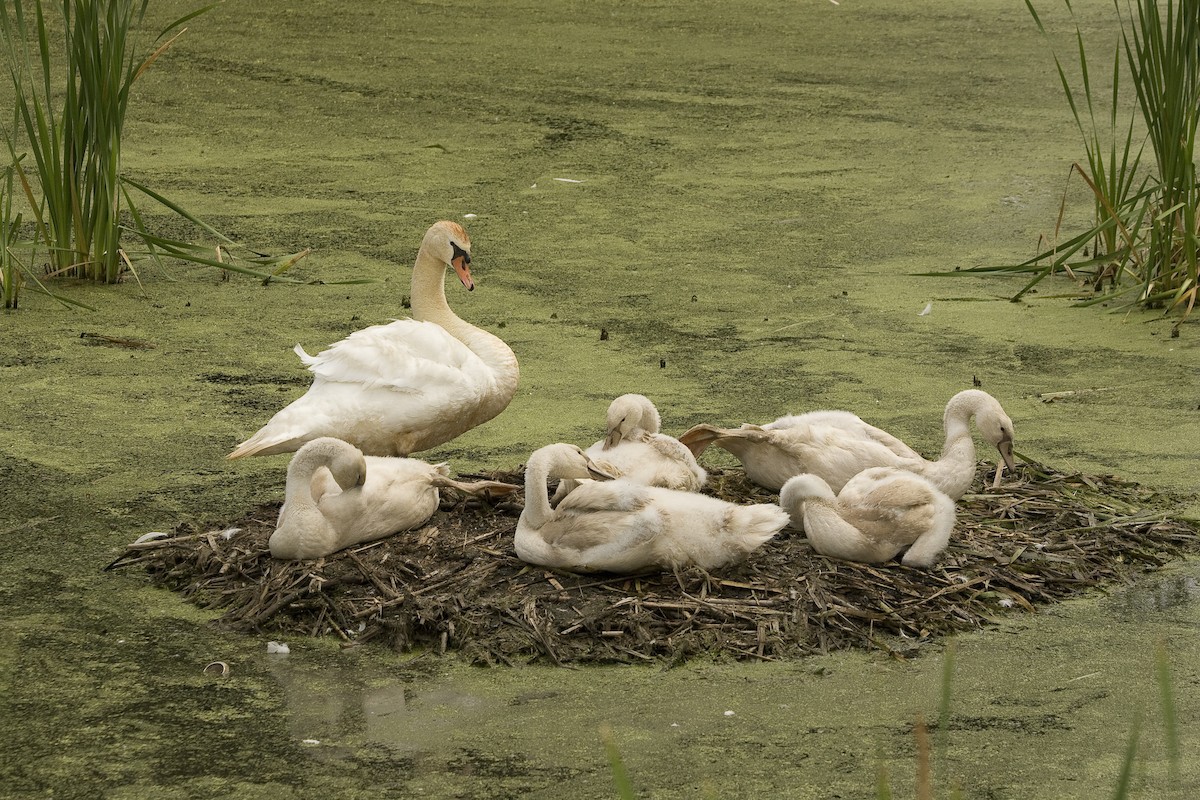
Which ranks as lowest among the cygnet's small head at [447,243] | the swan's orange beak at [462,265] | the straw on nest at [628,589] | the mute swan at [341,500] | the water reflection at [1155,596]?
the water reflection at [1155,596]

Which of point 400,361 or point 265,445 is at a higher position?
point 400,361

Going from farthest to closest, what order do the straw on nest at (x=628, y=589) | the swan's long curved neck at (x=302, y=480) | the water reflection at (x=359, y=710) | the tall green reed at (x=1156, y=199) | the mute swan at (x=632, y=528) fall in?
the tall green reed at (x=1156, y=199)
the swan's long curved neck at (x=302, y=480)
the mute swan at (x=632, y=528)
the straw on nest at (x=628, y=589)
the water reflection at (x=359, y=710)

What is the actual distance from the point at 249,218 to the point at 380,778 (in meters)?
4.66

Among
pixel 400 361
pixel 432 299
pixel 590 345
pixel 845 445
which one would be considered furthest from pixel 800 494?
pixel 590 345

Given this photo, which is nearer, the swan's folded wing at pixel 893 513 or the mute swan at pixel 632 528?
the mute swan at pixel 632 528

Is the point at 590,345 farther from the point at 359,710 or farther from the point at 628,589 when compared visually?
the point at 359,710

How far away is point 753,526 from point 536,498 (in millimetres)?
465

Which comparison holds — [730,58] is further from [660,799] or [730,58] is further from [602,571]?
[660,799]

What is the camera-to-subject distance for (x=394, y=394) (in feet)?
12.7

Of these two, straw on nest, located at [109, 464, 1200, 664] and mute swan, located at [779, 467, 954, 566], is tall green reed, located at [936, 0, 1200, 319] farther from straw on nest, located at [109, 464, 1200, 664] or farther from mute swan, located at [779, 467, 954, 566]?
mute swan, located at [779, 467, 954, 566]

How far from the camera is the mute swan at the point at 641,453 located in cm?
353

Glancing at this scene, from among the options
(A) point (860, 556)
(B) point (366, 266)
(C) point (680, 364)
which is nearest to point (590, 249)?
(B) point (366, 266)

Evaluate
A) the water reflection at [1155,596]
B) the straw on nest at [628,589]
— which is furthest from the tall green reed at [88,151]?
the water reflection at [1155,596]

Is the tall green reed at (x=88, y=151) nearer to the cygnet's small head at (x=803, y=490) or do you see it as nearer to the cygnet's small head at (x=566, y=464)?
the cygnet's small head at (x=566, y=464)
